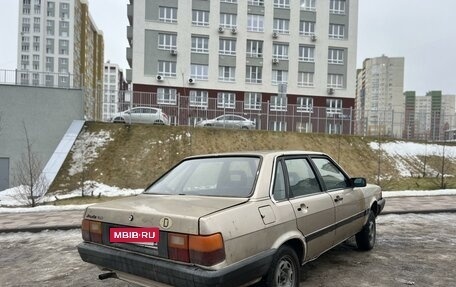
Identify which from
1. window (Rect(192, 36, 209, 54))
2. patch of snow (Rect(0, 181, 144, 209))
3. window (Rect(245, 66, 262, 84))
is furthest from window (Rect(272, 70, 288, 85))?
patch of snow (Rect(0, 181, 144, 209))

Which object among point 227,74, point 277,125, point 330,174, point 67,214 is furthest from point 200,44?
point 330,174

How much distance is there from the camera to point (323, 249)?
13.9 feet

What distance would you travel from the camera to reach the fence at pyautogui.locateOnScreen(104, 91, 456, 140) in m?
26.2

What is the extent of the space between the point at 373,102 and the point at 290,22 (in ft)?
123

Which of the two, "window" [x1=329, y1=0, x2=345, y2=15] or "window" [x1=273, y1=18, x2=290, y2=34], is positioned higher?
"window" [x1=329, y1=0, x2=345, y2=15]

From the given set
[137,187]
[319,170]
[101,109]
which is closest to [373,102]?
[101,109]

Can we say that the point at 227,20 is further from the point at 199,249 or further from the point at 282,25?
the point at 199,249

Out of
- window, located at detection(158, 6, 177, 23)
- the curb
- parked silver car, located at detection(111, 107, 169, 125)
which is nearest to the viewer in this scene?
the curb

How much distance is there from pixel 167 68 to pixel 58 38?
6977 cm

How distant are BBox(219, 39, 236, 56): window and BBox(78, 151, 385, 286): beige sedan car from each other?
3773 centimetres

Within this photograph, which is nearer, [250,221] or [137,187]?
[250,221]

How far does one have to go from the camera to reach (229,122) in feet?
84.1

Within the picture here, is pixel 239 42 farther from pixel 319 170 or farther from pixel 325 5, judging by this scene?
pixel 319 170

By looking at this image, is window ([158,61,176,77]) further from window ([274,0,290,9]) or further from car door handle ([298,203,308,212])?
car door handle ([298,203,308,212])
